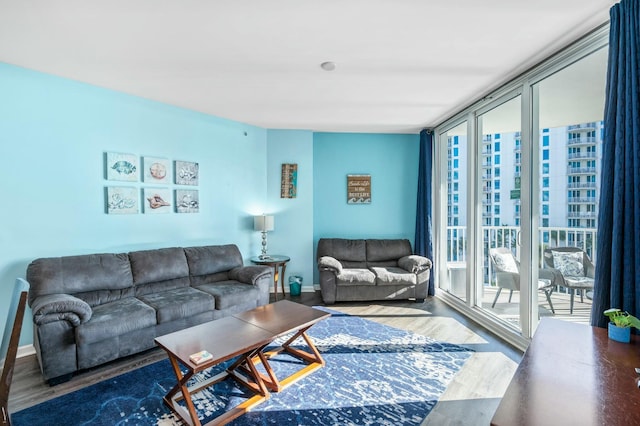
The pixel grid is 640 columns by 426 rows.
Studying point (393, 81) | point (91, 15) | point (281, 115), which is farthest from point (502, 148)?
point (91, 15)

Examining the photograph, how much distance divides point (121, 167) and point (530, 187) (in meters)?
4.40

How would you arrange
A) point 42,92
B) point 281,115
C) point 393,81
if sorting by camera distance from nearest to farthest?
1. point 42,92
2. point 393,81
3. point 281,115

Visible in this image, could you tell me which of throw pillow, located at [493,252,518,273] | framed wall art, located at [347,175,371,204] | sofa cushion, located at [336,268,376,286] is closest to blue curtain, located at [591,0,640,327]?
throw pillow, located at [493,252,518,273]

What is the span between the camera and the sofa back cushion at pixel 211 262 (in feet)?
12.7

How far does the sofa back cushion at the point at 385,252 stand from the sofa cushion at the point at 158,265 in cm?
283

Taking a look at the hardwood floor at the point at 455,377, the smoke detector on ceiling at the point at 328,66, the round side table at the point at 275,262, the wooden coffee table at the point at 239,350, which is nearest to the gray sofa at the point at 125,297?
the hardwood floor at the point at 455,377

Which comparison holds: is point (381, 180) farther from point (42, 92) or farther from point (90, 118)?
point (42, 92)

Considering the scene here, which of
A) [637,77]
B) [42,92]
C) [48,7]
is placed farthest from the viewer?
[42,92]

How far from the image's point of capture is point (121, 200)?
354cm

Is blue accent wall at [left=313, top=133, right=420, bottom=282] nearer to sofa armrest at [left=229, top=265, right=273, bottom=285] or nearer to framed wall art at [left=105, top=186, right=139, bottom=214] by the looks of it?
sofa armrest at [left=229, top=265, right=273, bottom=285]

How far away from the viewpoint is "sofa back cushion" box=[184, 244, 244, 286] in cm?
387

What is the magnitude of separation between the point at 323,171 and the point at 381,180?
1.04m

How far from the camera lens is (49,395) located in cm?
225

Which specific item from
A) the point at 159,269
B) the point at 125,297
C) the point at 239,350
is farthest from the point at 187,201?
the point at 239,350
